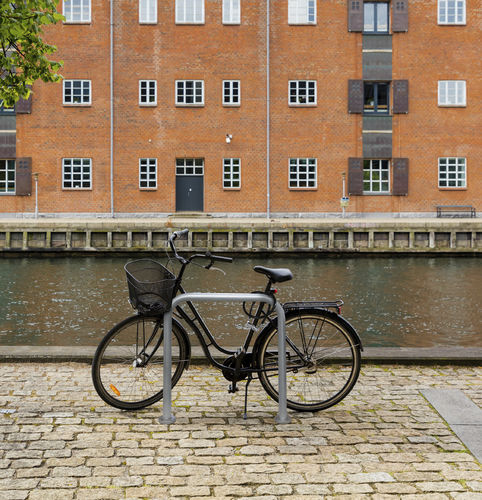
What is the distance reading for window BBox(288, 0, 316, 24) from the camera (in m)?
30.9

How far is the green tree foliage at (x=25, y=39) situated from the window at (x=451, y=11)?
2769 centimetres

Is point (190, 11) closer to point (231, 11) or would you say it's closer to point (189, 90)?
point (231, 11)

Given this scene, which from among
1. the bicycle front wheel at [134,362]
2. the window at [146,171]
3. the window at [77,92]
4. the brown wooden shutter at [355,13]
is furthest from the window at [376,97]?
the bicycle front wheel at [134,362]

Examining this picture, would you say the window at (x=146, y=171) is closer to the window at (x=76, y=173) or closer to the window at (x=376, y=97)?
the window at (x=76, y=173)

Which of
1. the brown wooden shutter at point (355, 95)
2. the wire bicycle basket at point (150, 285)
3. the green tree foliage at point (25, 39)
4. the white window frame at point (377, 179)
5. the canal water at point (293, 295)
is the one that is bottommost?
the canal water at point (293, 295)

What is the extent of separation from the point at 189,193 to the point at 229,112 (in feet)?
13.3

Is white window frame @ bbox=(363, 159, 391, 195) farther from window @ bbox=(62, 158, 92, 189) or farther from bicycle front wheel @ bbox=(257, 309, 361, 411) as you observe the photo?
bicycle front wheel @ bbox=(257, 309, 361, 411)

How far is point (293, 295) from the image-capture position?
15680mm

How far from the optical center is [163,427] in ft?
14.6

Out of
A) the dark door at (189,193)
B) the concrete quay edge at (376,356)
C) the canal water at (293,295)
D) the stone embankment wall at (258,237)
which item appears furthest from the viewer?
the dark door at (189,193)

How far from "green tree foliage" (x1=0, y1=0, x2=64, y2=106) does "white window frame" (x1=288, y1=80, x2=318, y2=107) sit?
2429 centimetres

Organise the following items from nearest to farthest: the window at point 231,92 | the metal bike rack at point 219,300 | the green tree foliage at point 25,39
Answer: the metal bike rack at point 219,300 < the green tree foliage at point 25,39 < the window at point 231,92

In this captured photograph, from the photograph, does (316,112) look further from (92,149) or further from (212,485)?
(212,485)

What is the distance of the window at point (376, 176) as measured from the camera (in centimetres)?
3141
